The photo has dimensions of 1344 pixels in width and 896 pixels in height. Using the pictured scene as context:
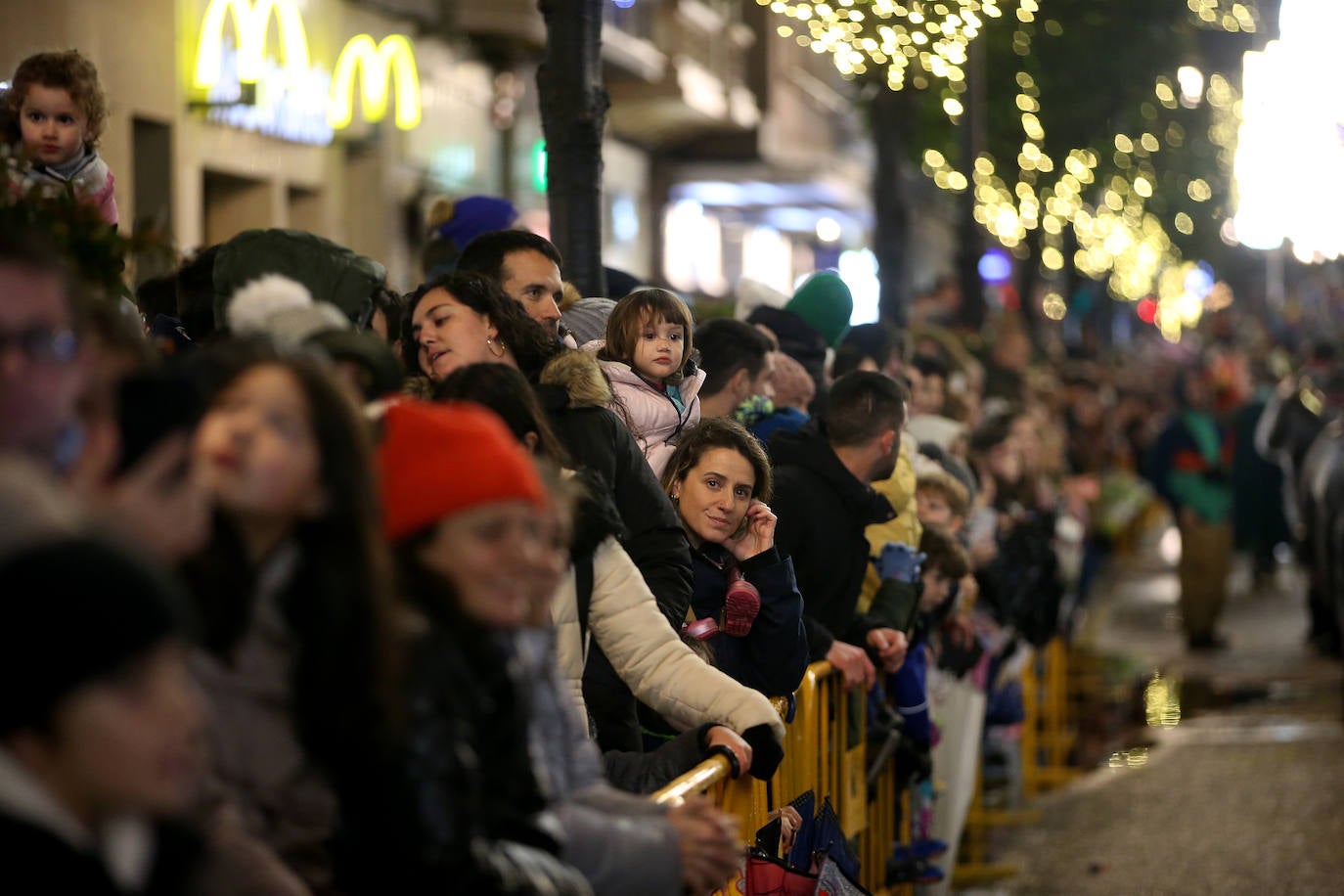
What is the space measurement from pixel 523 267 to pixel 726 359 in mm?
1495

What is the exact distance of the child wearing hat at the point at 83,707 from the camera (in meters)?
2.55

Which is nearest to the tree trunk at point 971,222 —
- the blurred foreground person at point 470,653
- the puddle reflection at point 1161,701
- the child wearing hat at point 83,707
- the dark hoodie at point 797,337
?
the puddle reflection at point 1161,701

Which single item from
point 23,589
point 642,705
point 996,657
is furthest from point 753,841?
point 996,657

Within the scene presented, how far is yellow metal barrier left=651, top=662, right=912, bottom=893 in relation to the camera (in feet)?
18.8

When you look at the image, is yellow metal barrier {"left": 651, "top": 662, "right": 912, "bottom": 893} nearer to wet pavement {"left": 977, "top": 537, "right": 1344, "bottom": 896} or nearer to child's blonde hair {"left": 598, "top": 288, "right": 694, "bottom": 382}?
child's blonde hair {"left": 598, "top": 288, "right": 694, "bottom": 382}

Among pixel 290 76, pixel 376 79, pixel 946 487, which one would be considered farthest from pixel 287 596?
pixel 376 79

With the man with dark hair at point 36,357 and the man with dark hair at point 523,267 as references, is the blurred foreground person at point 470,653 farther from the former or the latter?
the man with dark hair at point 523,267

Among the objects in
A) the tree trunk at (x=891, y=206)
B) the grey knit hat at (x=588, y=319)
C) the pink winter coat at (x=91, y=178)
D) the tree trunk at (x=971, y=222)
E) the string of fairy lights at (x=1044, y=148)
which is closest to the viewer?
the pink winter coat at (x=91, y=178)

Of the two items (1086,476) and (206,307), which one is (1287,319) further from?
(206,307)

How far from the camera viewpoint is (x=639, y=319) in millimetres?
6484

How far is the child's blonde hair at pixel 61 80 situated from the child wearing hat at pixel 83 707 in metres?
3.35

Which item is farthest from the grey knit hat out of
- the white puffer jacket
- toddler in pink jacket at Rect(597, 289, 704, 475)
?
the white puffer jacket

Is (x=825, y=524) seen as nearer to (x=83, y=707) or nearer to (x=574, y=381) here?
Answer: (x=574, y=381)

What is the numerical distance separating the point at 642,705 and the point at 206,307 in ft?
5.67
